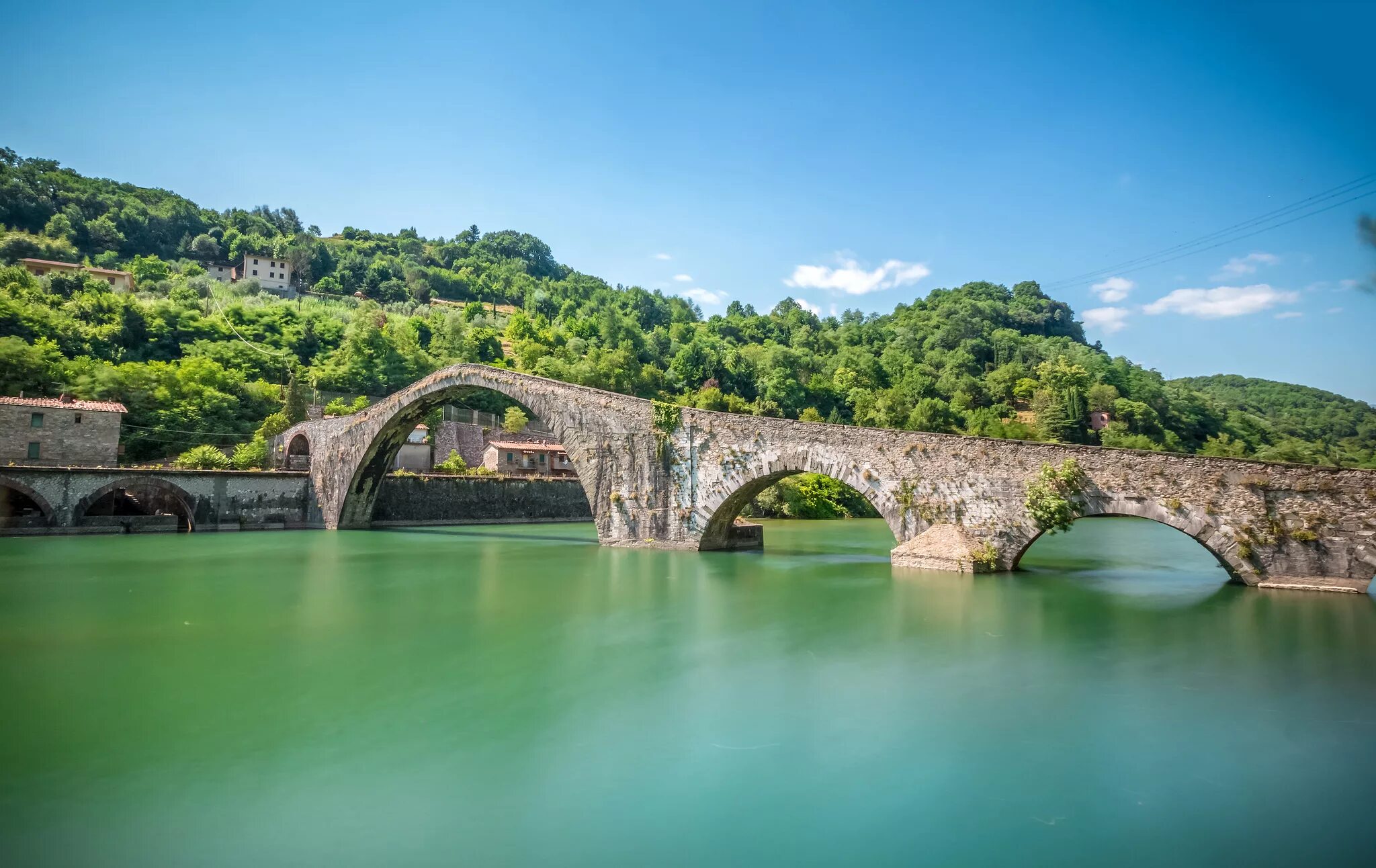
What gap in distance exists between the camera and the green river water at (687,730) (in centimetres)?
478

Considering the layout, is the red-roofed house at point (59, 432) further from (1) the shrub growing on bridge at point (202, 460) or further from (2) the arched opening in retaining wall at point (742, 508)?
(2) the arched opening in retaining wall at point (742, 508)

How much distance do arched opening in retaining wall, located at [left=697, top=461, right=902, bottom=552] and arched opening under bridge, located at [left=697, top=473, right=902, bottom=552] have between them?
14mm

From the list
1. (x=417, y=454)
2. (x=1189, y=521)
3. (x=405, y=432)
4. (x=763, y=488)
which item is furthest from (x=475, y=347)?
(x=1189, y=521)

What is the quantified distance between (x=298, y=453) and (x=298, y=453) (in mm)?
49

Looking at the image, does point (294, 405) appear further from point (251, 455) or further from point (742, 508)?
point (742, 508)

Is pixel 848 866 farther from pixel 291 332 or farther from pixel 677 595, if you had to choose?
pixel 291 332

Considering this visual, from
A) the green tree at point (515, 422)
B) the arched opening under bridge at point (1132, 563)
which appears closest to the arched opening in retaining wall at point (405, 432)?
the green tree at point (515, 422)

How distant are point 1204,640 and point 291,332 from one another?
65090 millimetres

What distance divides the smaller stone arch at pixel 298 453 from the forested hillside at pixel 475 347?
434 cm

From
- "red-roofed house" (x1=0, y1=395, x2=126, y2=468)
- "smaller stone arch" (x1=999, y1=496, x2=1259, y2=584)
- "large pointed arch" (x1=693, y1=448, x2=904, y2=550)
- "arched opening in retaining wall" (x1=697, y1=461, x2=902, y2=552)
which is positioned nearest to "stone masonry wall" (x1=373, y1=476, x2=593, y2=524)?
"red-roofed house" (x1=0, y1=395, x2=126, y2=468)

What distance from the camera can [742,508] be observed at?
864 inches

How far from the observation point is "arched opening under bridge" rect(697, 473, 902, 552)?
1788 centimetres

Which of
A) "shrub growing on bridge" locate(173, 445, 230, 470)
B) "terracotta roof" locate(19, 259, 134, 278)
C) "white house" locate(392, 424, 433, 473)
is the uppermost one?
"terracotta roof" locate(19, 259, 134, 278)

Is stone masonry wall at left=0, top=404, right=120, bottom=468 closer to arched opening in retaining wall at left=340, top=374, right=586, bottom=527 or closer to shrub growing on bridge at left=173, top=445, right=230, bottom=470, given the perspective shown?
shrub growing on bridge at left=173, top=445, right=230, bottom=470
